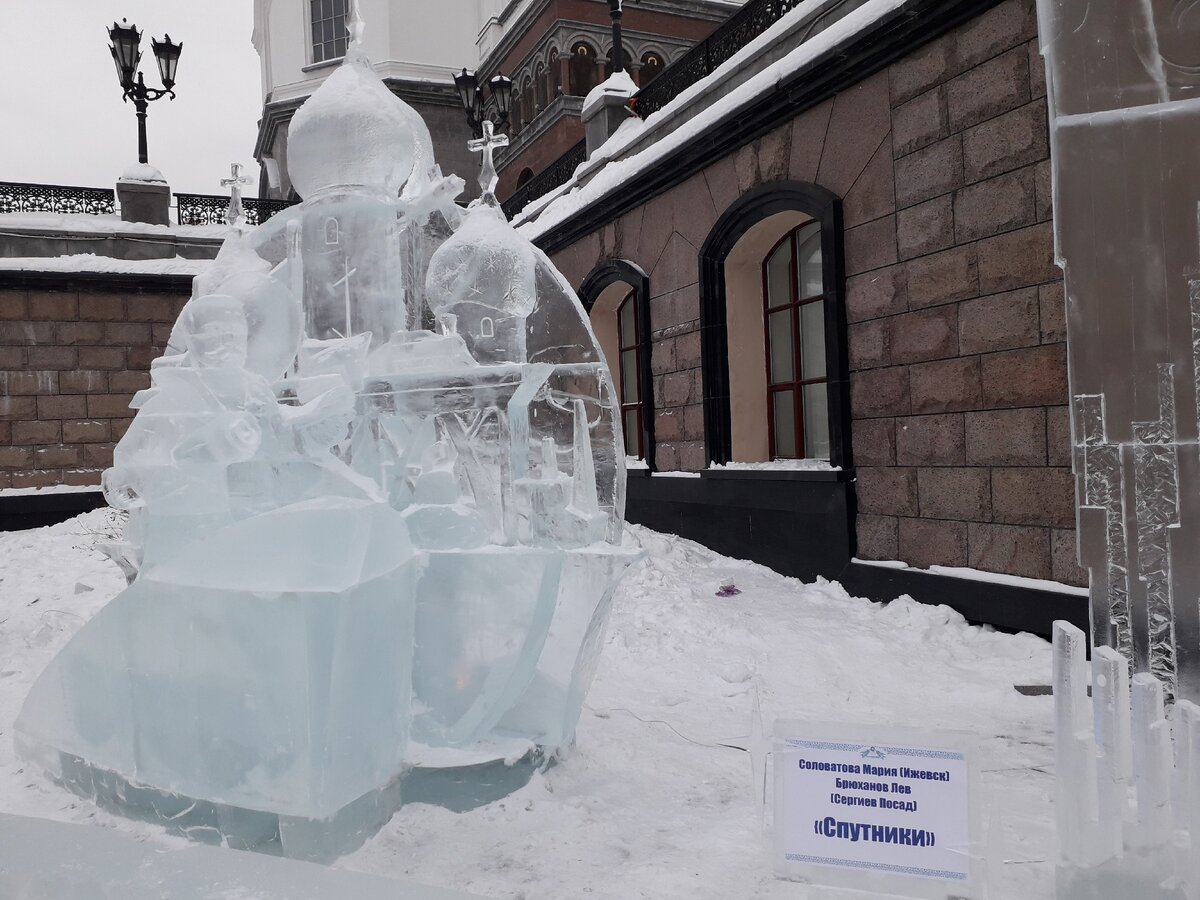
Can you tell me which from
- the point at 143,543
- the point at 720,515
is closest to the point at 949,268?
the point at 720,515

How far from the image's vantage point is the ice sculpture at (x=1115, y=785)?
1.98 m

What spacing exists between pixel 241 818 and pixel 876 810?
1950 millimetres

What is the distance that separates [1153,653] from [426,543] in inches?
90.3

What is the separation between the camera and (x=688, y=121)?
7.94 m

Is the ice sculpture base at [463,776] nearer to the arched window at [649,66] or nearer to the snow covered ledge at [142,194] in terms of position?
the snow covered ledge at [142,194]

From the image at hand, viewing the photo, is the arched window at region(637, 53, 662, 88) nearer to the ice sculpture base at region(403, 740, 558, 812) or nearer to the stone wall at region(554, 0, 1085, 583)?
the stone wall at region(554, 0, 1085, 583)

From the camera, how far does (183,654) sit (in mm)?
2793

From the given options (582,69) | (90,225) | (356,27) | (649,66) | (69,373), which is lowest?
(69,373)

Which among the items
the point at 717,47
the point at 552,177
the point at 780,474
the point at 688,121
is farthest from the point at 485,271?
the point at 552,177

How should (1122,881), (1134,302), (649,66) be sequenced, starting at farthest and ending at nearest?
(649,66)
(1134,302)
(1122,881)

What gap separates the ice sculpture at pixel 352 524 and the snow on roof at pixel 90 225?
879 centimetres

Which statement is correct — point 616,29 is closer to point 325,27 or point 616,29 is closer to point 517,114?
point 517,114

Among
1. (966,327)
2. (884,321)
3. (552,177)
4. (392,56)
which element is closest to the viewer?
(966,327)

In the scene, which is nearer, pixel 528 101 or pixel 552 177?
pixel 552 177
